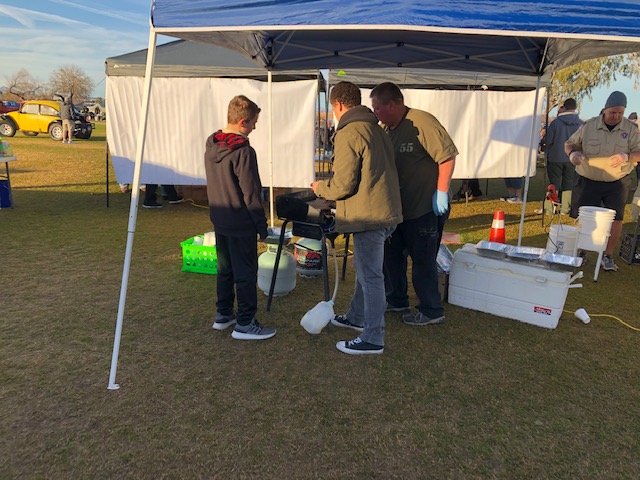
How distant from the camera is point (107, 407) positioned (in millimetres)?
2523

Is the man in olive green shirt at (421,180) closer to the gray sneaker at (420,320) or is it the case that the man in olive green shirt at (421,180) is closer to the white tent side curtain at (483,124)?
the gray sneaker at (420,320)

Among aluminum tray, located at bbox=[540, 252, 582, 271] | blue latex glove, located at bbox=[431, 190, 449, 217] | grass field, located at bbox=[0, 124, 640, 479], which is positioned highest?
blue latex glove, located at bbox=[431, 190, 449, 217]

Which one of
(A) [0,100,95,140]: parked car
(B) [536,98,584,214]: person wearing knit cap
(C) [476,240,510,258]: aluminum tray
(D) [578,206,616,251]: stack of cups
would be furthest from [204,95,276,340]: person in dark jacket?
(A) [0,100,95,140]: parked car

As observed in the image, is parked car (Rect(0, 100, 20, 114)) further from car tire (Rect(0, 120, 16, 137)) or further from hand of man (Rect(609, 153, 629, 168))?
hand of man (Rect(609, 153, 629, 168))

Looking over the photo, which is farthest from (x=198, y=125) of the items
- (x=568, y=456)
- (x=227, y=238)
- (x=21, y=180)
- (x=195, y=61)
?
(x=568, y=456)

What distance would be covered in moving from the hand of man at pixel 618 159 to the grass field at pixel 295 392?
126cm

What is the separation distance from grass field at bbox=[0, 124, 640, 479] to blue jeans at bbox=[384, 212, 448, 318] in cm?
22

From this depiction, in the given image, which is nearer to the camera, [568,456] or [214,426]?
[568,456]

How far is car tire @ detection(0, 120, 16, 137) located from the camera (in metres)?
21.7

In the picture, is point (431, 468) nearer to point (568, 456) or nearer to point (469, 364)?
point (568, 456)

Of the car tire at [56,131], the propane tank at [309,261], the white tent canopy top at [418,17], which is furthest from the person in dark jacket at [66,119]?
the white tent canopy top at [418,17]

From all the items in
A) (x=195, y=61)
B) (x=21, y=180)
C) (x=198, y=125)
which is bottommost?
(x=21, y=180)

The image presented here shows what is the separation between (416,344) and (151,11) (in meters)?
2.77

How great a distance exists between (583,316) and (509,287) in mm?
663
